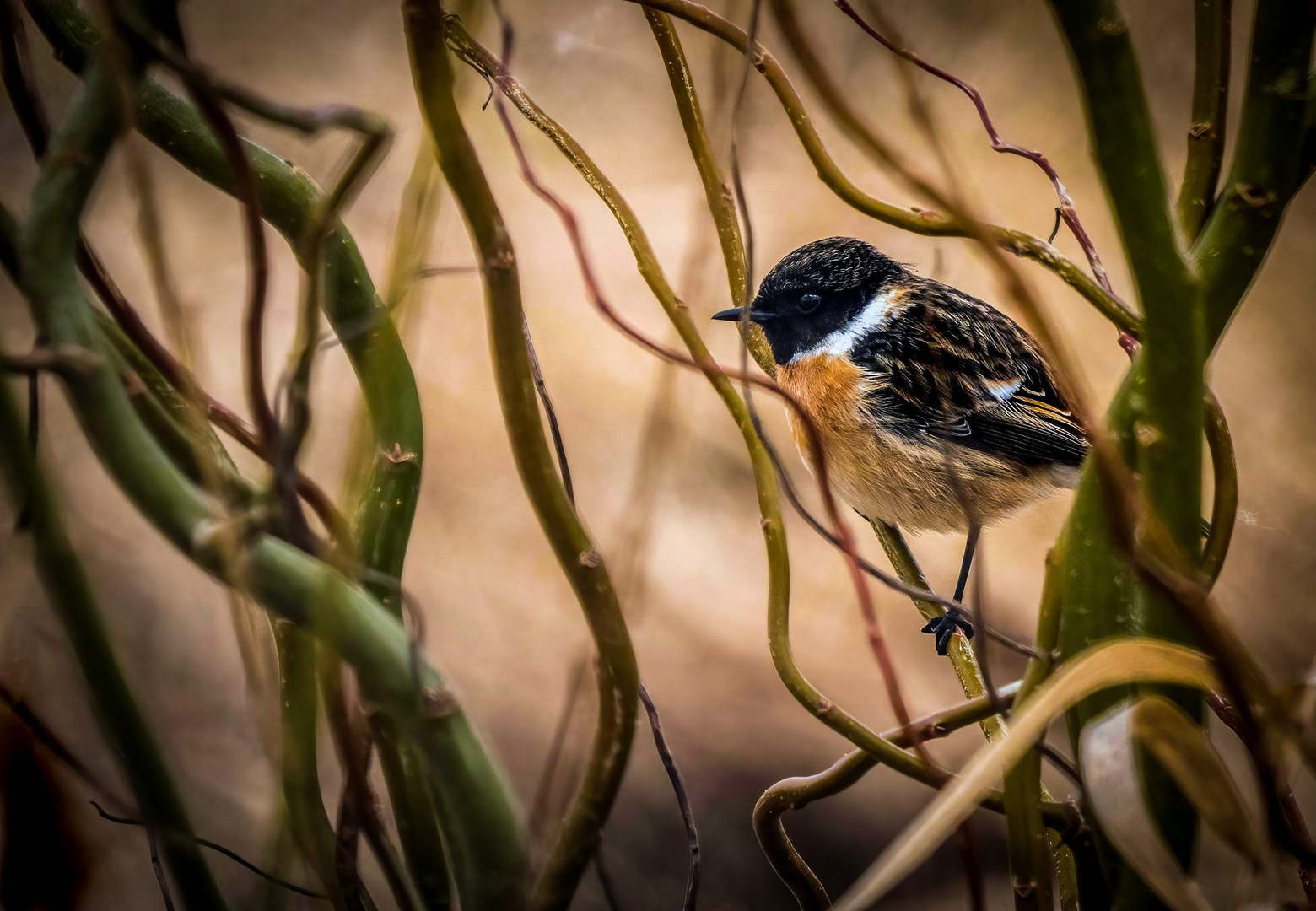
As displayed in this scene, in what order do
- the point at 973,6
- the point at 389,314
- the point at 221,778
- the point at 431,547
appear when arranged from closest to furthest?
the point at 389,314 < the point at 973,6 < the point at 221,778 < the point at 431,547

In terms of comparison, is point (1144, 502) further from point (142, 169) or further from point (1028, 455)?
point (1028, 455)

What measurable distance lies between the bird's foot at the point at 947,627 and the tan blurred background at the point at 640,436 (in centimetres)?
7

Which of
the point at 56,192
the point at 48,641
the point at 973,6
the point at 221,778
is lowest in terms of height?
the point at 221,778

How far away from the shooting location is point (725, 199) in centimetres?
66

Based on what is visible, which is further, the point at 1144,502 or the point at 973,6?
the point at 973,6

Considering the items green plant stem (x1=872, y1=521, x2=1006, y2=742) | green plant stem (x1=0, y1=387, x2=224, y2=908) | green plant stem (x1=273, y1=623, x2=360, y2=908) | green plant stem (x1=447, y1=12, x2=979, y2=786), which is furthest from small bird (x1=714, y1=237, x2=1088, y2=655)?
green plant stem (x1=0, y1=387, x2=224, y2=908)

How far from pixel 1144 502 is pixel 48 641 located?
24.3 inches

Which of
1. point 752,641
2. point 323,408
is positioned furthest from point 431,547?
point 752,641

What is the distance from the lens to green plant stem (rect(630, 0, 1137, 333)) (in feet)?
1.85

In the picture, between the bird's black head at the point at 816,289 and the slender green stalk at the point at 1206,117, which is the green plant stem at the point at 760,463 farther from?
the bird's black head at the point at 816,289

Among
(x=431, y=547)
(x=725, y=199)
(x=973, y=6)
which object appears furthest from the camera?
(x=431, y=547)

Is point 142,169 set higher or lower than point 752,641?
higher

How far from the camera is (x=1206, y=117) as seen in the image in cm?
53

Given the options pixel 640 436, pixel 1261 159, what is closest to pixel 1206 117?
pixel 1261 159
